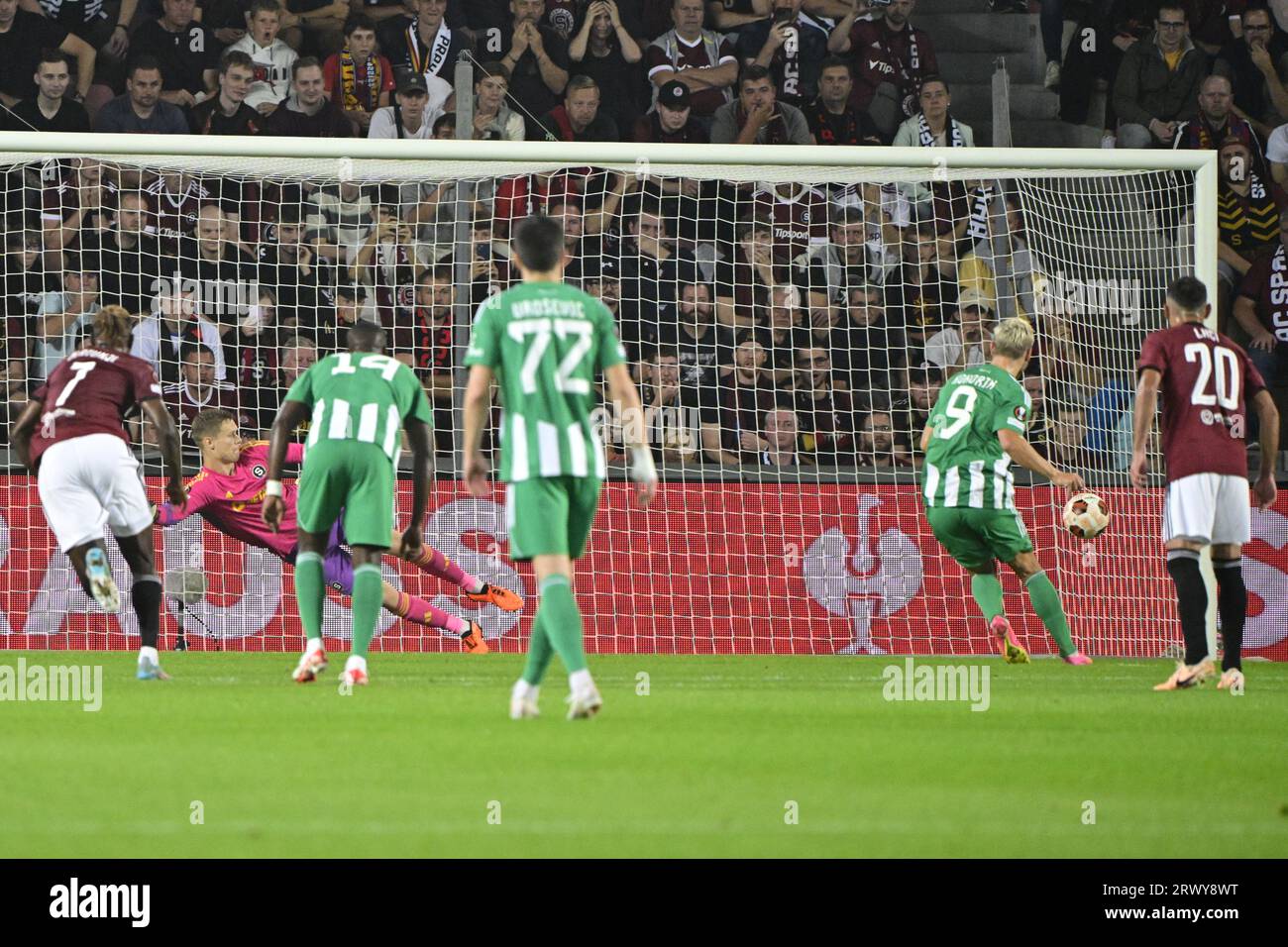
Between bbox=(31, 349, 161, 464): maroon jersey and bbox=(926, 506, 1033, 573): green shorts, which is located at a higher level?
bbox=(31, 349, 161, 464): maroon jersey

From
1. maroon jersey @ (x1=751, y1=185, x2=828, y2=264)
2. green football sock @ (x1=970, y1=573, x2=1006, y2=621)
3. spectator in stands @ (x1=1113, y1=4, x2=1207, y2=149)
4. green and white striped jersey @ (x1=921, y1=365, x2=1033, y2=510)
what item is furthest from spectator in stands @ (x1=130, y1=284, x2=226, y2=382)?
spectator in stands @ (x1=1113, y1=4, x2=1207, y2=149)

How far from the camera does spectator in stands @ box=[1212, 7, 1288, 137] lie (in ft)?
54.2

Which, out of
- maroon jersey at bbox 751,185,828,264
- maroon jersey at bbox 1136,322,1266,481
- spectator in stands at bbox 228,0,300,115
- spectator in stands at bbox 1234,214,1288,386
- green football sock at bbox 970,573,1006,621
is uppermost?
spectator in stands at bbox 228,0,300,115

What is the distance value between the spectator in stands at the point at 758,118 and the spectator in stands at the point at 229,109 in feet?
13.2

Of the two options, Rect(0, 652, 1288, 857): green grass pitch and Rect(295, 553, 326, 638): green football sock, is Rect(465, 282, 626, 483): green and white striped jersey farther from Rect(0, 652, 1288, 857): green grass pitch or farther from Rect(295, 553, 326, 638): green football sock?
Rect(295, 553, 326, 638): green football sock

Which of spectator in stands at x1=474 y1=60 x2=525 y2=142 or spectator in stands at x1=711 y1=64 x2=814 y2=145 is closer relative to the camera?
spectator in stands at x1=474 y1=60 x2=525 y2=142

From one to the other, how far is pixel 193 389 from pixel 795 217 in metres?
5.10

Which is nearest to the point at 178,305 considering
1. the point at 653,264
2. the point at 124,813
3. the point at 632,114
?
the point at 653,264

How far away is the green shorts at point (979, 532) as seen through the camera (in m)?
10.5

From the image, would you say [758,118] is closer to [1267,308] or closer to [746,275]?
[746,275]

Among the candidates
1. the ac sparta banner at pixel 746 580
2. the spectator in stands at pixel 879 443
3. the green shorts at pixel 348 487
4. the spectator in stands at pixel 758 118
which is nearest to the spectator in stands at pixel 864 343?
the spectator in stands at pixel 879 443

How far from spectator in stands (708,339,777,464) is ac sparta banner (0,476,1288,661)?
639mm

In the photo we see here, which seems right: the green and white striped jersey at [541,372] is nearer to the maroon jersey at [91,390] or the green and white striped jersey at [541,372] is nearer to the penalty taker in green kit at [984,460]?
the maroon jersey at [91,390]

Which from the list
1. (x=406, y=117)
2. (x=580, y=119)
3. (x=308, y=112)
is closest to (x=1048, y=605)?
(x=580, y=119)
